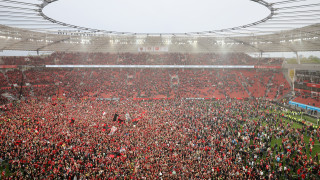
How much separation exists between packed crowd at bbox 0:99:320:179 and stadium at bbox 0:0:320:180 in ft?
0.30

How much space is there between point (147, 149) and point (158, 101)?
17.8 meters

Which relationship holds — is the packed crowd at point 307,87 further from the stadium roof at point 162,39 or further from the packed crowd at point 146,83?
the stadium roof at point 162,39

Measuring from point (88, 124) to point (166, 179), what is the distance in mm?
10819

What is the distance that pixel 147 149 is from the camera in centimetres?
1320

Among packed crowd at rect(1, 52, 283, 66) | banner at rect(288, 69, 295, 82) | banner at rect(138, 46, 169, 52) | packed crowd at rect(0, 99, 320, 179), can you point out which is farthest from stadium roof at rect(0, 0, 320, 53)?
packed crowd at rect(0, 99, 320, 179)

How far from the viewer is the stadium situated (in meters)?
11.8

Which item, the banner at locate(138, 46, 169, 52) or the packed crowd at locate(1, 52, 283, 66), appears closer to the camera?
the packed crowd at locate(1, 52, 283, 66)

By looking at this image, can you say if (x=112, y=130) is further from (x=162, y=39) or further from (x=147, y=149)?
(x=162, y=39)

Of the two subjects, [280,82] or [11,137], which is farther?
[280,82]

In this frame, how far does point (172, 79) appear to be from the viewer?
134ft

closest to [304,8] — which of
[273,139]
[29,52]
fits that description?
[273,139]

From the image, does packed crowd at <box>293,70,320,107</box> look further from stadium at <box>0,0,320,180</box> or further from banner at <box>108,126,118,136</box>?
banner at <box>108,126,118,136</box>

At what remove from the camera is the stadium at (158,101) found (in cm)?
1176

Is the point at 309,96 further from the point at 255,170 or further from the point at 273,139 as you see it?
the point at 255,170
